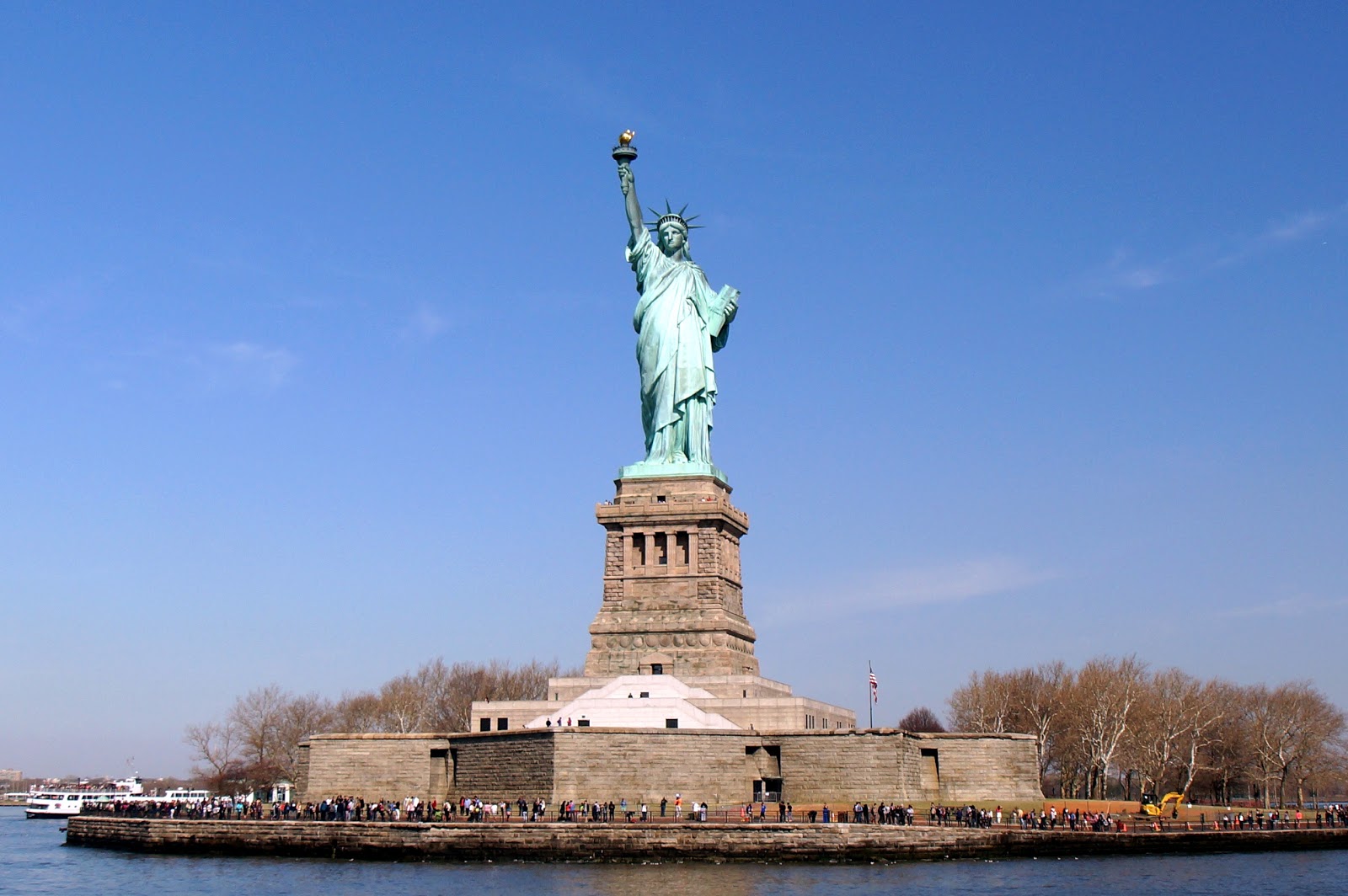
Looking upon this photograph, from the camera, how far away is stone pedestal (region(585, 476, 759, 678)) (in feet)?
164

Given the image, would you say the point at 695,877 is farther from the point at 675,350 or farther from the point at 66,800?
the point at 66,800

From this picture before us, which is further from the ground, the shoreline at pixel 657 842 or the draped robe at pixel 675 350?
the draped robe at pixel 675 350

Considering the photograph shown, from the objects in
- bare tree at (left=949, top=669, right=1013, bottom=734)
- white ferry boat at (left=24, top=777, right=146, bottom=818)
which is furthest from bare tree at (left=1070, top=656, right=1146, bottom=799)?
white ferry boat at (left=24, top=777, right=146, bottom=818)

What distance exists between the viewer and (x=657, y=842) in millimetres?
38531

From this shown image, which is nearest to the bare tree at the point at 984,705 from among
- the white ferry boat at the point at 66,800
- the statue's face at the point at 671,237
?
the statue's face at the point at 671,237

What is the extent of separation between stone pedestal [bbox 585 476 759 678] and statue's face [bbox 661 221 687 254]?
9475mm

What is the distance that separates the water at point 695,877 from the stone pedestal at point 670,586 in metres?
12.7

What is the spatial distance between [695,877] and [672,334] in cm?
2446

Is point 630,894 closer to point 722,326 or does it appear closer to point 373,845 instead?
point 373,845

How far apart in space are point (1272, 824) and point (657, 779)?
20053 mm

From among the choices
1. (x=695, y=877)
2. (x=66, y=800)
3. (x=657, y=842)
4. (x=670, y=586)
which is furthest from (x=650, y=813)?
(x=66, y=800)

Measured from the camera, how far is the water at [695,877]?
108 feet

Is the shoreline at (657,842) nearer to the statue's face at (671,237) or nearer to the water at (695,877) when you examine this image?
the water at (695,877)

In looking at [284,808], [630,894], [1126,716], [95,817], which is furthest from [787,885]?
[1126,716]
